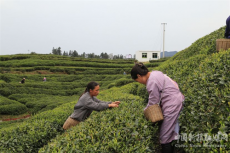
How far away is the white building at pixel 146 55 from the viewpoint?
179 ft

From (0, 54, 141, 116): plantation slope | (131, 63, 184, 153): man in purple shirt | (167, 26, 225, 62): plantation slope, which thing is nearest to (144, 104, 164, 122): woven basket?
(131, 63, 184, 153): man in purple shirt

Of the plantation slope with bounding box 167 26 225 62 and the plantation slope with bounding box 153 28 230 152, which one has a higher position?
the plantation slope with bounding box 167 26 225 62

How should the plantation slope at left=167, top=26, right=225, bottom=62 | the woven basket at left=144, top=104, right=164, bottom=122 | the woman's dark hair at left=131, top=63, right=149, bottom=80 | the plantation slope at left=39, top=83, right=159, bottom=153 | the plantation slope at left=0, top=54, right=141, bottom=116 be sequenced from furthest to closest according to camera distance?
the plantation slope at left=0, top=54, right=141, bottom=116, the plantation slope at left=167, top=26, right=225, bottom=62, the woman's dark hair at left=131, top=63, right=149, bottom=80, the woven basket at left=144, top=104, right=164, bottom=122, the plantation slope at left=39, top=83, right=159, bottom=153

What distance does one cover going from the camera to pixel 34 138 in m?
4.86

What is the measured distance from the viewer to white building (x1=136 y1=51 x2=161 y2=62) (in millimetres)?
54625

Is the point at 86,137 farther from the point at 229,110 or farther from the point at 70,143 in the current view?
the point at 229,110

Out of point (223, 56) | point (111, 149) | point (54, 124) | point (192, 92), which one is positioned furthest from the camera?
point (54, 124)

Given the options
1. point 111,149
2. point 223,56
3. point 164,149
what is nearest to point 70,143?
point 111,149

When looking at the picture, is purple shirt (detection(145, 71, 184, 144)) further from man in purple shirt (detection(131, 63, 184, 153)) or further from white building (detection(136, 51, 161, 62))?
white building (detection(136, 51, 161, 62))

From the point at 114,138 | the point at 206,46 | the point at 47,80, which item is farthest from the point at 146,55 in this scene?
the point at 114,138

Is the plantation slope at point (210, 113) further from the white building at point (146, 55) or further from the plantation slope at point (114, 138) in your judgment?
the white building at point (146, 55)

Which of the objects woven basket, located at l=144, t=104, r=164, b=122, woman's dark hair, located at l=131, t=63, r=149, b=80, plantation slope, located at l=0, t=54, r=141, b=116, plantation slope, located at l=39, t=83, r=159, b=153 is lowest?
plantation slope, located at l=0, t=54, r=141, b=116

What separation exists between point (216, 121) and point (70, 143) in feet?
6.37

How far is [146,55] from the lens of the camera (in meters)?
54.9
